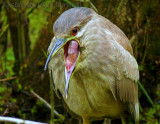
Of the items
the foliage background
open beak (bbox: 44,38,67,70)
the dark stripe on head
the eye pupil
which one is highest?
the dark stripe on head

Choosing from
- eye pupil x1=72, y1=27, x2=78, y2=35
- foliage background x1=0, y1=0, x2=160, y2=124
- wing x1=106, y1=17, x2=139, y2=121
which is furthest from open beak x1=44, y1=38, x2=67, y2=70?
foliage background x1=0, y1=0, x2=160, y2=124

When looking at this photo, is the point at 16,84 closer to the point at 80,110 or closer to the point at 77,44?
the point at 80,110

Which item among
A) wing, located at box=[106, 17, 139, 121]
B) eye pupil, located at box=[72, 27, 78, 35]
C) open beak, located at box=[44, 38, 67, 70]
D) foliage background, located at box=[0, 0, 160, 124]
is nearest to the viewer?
open beak, located at box=[44, 38, 67, 70]

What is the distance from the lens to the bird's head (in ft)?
7.59

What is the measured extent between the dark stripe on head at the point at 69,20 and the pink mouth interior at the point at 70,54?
0.46 ft

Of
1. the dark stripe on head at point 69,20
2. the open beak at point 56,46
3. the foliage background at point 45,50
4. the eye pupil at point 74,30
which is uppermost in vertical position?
the dark stripe on head at point 69,20

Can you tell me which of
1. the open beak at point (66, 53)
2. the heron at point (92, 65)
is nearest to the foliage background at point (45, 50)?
the heron at point (92, 65)

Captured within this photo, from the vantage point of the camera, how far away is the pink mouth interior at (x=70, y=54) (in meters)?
2.40

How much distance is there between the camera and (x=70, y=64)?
242 centimetres

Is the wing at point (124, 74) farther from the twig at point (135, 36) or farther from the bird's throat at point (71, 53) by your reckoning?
the twig at point (135, 36)

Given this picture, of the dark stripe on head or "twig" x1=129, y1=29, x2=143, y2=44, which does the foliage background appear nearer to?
"twig" x1=129, y1=29, x2=143, y2=44

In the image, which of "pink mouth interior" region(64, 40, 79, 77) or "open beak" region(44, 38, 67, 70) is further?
"pink mouth interior" region(64, 40, 79, 77)

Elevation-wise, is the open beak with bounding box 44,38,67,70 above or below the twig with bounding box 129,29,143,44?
above

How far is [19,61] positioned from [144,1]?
266cm
